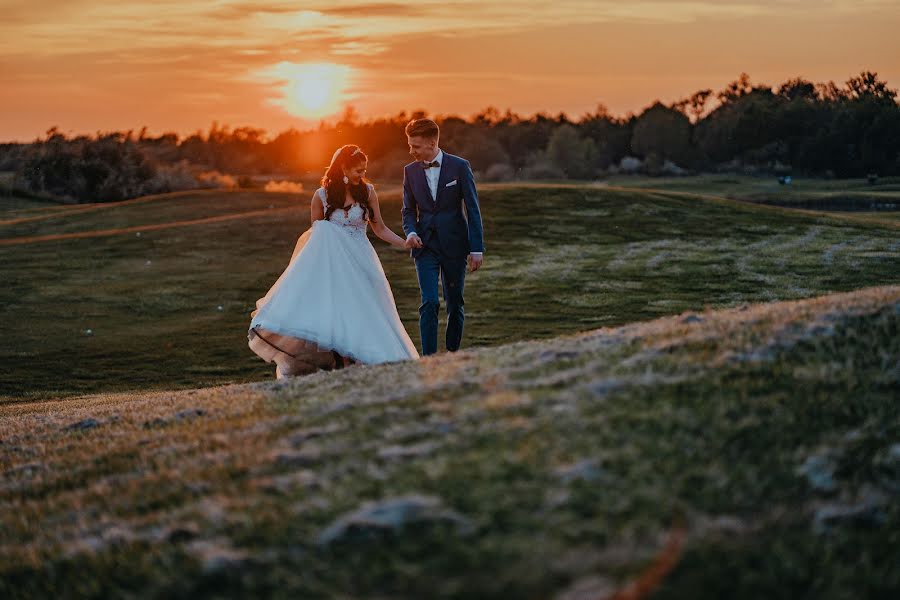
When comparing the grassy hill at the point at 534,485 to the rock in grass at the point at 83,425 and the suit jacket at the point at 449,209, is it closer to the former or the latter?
the rock in grass at the point at 83,425

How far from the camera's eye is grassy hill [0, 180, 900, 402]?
22.9 meters

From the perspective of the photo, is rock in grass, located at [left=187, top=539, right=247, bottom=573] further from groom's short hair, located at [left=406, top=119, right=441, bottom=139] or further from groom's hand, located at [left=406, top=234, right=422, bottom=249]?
groom's short hair, located at [left=406, top=119, right=441, bottom=139]

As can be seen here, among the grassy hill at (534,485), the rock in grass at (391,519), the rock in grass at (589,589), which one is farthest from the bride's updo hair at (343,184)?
the rock in grass at (589,589)

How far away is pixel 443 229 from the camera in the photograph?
12859mm

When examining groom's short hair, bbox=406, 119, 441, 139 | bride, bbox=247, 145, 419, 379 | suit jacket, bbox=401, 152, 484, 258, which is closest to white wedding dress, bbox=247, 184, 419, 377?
bride, bbox=247, 145, 419, 379

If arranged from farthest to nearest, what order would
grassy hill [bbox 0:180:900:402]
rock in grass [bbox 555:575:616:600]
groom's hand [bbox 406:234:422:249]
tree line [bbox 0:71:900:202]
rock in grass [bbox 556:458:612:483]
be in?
tree line [bbox 0:71:900:202], grassy hill [bbox 0:180:900:402], groom's hand [bbox 406:234:422:249], rock in grass [bbox 556:458:612:483], rock in grass [bbox 555:575:616:600]

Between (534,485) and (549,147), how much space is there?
4276 inches

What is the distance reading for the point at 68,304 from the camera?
3003 centimetres

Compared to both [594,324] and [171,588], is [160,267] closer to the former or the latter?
[594,324]

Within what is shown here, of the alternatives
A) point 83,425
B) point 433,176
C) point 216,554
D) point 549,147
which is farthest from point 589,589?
point 549,147

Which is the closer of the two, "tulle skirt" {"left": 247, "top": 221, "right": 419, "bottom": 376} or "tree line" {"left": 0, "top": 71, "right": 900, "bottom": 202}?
"tulle skirt" {"left": 247, "top": 221, "right": 419, "bottom": 376}

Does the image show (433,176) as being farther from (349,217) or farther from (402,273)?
(402,273)

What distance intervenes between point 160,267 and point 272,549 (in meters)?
32.7

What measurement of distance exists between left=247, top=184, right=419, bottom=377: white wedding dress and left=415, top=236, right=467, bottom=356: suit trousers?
459mm
